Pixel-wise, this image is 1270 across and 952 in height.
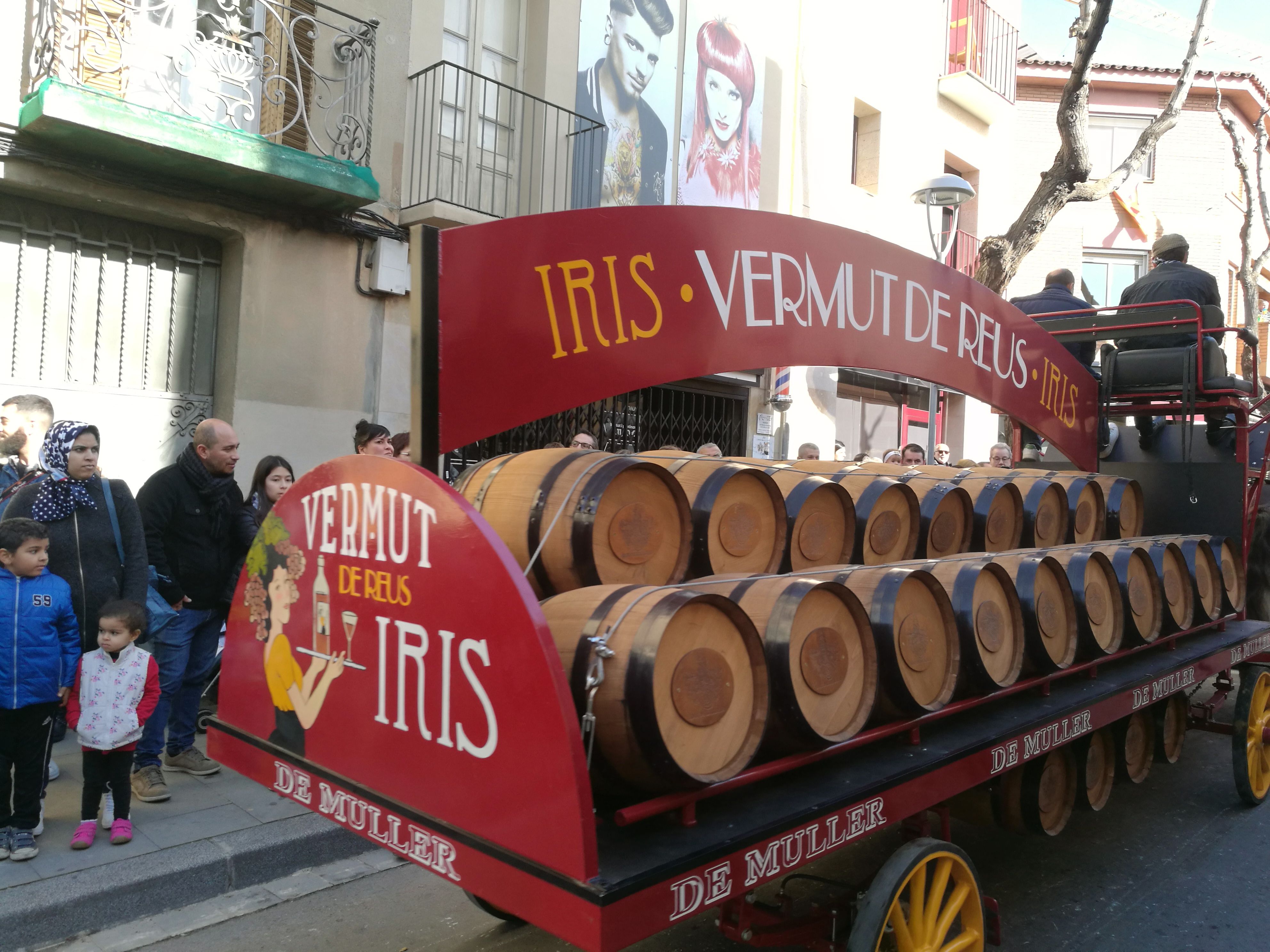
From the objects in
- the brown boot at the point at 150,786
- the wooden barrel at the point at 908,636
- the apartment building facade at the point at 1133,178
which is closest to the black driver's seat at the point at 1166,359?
the wooden barrel at the point at 908,636

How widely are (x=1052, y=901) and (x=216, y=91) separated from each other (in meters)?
8.25

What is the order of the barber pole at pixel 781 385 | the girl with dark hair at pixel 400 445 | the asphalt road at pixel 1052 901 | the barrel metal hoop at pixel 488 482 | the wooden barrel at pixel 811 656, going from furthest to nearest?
the barber pole at pixel 781 385
the girl with dark hair at pixel 400 445
the asphalt road at pixel 1052 901
the barrel metal hoop at pixel 488 482
the wooden barrel at pixel 811 656

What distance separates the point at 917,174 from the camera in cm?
1591

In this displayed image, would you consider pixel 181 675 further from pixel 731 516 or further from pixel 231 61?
pixel 231 61

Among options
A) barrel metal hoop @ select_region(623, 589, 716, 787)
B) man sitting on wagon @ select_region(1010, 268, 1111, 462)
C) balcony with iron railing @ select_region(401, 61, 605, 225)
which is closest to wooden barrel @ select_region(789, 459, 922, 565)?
barrel metal hoop @ select_region(623, 589, 716, 787)

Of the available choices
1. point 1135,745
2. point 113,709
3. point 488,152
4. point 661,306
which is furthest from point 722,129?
point 113,709

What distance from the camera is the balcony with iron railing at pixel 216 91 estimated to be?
6.70m

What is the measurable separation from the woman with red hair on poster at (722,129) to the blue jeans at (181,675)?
8209 mm

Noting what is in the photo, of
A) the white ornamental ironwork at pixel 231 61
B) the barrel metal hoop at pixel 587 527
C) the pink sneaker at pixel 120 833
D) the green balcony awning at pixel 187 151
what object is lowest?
the pink sneaker at pixel 120 833

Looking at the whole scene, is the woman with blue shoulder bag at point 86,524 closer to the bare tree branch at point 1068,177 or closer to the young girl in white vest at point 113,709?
the young girl in white vest at point 113,709

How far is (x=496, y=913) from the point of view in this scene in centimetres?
380

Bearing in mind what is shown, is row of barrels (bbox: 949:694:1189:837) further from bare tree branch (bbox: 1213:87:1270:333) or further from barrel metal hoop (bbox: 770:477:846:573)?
bare tree branch (bbox: 1213:87:1270:333)

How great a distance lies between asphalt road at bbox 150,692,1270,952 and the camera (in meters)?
3.80

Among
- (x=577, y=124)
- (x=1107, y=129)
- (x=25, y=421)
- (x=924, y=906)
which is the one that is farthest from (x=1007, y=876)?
(x=1107, y=129)
